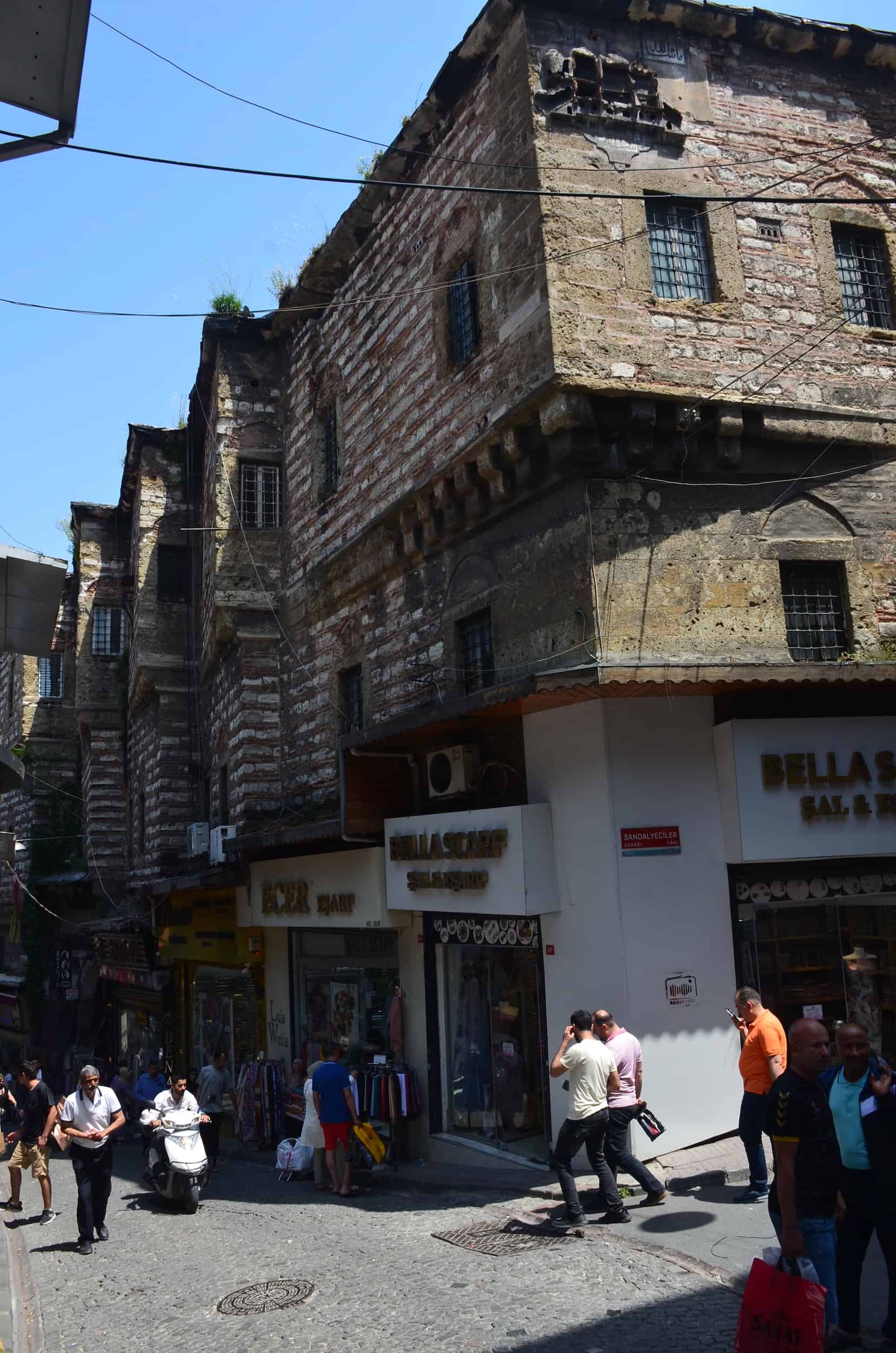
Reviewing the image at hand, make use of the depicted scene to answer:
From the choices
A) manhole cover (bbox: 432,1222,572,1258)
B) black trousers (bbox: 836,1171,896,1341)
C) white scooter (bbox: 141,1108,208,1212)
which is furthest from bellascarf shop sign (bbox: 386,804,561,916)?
black trousers (bbox: 836,1171,896,1341)

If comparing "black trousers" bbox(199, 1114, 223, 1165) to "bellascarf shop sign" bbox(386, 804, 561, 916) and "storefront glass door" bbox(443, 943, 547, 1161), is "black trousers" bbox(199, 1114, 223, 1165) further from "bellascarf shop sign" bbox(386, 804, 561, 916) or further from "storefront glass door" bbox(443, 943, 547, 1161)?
"bellascarf shop sign" bbox(386, 804, 561, 916)

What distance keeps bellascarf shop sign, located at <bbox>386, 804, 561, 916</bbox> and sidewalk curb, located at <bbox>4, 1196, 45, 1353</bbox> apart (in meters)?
4.59

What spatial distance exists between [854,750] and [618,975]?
284 cm

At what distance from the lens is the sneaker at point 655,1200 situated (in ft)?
25.9

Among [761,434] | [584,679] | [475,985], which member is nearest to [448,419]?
[761,434]

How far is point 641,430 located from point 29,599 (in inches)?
225

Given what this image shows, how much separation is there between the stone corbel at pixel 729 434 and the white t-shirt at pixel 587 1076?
5.30m

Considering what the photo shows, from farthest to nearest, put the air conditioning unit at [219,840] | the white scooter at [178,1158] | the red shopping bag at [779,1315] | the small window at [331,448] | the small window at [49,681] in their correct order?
the small window at [49,681] < the air conditioning unit at [219,840] < the small window at [331,448] < the white scooter at [178,1158] < the red shopping bag at [779,1315]

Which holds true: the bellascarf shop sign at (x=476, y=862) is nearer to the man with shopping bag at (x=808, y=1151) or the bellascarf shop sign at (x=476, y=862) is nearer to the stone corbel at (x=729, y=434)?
the stone corbel at (x=729, y=434)

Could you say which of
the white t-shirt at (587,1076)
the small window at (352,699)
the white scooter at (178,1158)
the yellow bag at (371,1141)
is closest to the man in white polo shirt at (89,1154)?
the white scooter at (178,1158)

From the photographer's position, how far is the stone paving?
19.1 feet

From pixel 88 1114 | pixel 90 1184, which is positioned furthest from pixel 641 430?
pixel 90 1184

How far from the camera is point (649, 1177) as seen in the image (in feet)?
25.7

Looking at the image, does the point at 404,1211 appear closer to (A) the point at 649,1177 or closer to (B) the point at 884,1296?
(A) the point at 649,1177
